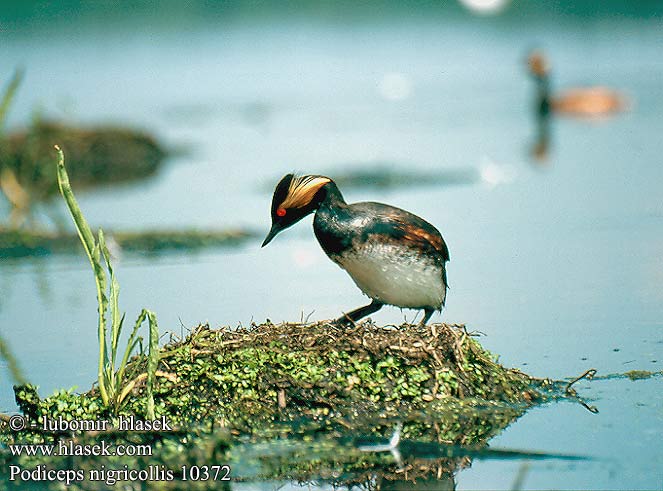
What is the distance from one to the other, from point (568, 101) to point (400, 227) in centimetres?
1743

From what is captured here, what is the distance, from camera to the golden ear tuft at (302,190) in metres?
8.86

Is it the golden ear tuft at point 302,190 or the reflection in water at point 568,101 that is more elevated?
the reflection in water at point 568,101

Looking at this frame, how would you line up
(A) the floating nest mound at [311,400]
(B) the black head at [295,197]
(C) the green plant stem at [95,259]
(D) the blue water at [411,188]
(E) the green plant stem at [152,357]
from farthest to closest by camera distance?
1. (D) the blue water at [411,188]
2. (B) the black head at [295,197]
3. (C) the green plant stem at [95,259]
4. (E) the green plant stem at [152,357]
5. (A) the floating nest mound at [311,400]

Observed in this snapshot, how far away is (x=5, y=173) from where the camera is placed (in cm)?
1556

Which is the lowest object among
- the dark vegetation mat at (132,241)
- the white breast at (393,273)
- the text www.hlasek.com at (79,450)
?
the text www.hlasek.com at (79,450)

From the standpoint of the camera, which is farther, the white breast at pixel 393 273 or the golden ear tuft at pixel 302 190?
the golden ear tuft at pixel 302 190

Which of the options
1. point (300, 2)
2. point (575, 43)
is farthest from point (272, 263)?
point (300, 2)

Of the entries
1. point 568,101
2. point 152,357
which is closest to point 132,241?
point 152,357

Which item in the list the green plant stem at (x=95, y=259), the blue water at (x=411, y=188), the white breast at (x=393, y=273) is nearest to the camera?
the green plant stem at (x=95, y=259)

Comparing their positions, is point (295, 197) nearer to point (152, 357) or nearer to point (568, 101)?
point (152, 357)

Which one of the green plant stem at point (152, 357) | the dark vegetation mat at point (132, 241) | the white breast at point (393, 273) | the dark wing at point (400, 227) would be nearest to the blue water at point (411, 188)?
the dark vegetation mat at point (132, 241)

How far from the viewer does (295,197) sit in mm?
8898

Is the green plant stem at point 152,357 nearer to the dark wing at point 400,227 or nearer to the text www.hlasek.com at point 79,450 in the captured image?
the text www.hlasek.com at point 79,450

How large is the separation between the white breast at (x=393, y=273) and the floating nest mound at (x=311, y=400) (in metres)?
0.34
